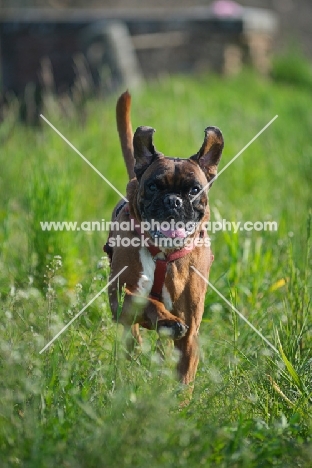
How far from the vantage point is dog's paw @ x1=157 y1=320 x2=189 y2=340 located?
3.66 m

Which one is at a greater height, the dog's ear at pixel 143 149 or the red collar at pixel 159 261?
the dog's ear at pixel 143 149

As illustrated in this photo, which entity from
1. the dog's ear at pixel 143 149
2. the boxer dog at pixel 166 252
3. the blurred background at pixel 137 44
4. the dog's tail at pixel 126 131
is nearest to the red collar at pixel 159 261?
the boxer dog at pixel 166 252

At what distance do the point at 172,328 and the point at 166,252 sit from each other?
1.27 feet

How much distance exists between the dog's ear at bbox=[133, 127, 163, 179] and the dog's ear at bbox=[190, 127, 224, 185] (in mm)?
206

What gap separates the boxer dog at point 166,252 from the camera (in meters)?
3.74

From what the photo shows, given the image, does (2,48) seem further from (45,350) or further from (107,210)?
(45,350)

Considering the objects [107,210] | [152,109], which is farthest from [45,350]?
[152,109]

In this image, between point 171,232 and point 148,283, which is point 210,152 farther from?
point 148,283

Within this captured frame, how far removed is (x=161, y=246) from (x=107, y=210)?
3.22 metres

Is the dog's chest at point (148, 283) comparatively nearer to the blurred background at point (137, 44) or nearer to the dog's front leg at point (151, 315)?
the dog's front leg at point (151, 315)

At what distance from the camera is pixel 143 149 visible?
13.3ft

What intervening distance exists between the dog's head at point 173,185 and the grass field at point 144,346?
1.45 feet

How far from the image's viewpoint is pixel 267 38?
1527cm

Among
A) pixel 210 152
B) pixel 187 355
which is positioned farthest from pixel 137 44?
pixel 187 355
